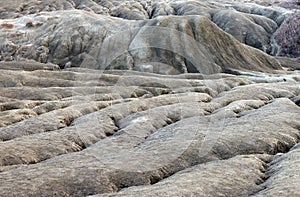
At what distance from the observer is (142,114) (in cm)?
3988

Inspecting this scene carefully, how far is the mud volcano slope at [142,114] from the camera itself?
23287mm

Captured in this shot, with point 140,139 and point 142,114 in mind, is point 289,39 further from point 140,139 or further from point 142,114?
point 140,139

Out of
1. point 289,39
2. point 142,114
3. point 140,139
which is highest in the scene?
point 140,139

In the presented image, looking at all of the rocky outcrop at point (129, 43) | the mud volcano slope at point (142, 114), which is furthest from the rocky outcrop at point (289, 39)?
the mud volcano slope at point (142, 114)

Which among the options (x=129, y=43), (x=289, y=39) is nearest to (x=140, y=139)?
(x=129, y=43)

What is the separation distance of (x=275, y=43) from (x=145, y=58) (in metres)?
65.8

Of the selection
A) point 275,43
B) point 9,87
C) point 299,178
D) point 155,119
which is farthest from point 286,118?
point 275,43

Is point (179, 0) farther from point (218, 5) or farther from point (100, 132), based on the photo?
point (100, 132)

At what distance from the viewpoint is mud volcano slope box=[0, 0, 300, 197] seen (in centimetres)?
2329

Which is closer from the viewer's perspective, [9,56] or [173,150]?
[173,150]

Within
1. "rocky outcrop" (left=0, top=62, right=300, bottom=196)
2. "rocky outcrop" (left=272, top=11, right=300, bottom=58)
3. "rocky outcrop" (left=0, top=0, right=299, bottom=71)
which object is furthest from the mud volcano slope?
"rocky outcrop" (left=272, top=11, right=300, bottom=58)

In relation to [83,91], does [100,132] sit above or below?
above

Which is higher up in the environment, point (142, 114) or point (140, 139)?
point (140, 139)

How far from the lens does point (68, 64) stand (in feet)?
288
